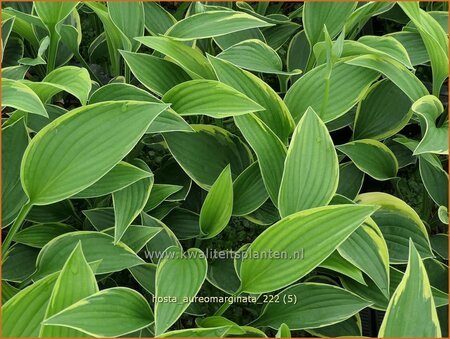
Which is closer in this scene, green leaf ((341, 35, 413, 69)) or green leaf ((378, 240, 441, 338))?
green leaf ((378, 240, 441, 338))

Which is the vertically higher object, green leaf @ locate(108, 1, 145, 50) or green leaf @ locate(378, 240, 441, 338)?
green leaf @ locate(108, 1, 145, 50)

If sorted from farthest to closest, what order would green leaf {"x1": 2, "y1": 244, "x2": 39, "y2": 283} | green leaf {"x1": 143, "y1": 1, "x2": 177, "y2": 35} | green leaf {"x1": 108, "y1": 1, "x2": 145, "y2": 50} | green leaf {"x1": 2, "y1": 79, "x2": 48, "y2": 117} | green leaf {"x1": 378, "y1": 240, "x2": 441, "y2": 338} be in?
green leaf {"x1": 143, "y1": 1, "x2": 177, "y2": 35}, green leaf {"x1": 108, "y1": 1, "x2": 145, "y2": 50}, green leaf {"x1": 2, "y1": 244, "x2": 39, "y2": 283}, green leaf {"x1": 2, "y1": 79, "x2": 48, "y2": 117}, green leaf {"x1": 378, "y1": 240, "x2": 441, "y2": 338}

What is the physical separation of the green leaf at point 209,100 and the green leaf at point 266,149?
0.9 inches

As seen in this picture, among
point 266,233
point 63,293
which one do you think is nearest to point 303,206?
point 266,233

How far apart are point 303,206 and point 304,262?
8cm

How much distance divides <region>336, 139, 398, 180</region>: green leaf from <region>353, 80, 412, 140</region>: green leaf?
41 millimetres

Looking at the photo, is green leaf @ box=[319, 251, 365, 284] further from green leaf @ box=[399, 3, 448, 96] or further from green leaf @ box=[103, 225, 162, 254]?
green leaf @ box=[399, 3, 448, 96]

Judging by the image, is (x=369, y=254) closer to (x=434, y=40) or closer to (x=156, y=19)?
(x=434, y=40)

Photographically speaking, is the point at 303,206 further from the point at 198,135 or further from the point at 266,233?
the point at 198,135

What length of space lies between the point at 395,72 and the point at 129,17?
45cm

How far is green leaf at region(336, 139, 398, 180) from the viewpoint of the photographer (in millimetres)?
961

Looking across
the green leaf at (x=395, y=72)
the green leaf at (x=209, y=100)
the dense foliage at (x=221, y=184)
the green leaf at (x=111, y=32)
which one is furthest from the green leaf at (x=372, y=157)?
the green leaf at (x=111, y=32)

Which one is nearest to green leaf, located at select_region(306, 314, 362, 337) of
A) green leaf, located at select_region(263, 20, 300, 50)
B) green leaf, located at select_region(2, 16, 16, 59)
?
green leaf, located at select_region(263, 20, 300, 50)

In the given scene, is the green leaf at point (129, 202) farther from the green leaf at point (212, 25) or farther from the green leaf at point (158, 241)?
the green leaf at point (212, 25)
